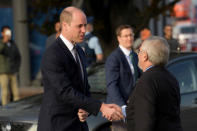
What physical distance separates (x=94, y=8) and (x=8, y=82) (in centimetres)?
451

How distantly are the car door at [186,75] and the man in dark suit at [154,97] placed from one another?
2.80 m

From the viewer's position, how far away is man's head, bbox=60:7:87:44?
13.5 feet

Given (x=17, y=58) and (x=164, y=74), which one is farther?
(x=17, y=58)

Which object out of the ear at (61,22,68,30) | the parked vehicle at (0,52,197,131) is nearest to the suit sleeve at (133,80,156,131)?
the ear at (61,22,68,30)

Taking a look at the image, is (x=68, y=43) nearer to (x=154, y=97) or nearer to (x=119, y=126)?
(x=154, y=97)

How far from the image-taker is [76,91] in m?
4.02

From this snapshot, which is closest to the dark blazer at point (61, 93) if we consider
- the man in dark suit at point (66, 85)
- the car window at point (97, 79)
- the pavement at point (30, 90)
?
the man in dark suit at point (66, 85)

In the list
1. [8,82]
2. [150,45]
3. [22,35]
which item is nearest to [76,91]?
[150,45]

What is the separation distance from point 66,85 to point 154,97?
0.67m

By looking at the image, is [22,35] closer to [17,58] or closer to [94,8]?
[94,8]

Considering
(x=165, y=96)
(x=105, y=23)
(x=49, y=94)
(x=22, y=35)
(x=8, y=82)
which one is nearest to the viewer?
(x=165, y=96)

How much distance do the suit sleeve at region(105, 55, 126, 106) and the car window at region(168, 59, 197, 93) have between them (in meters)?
1.22

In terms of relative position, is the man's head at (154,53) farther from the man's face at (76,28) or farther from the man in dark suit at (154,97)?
the man's face at (76,28)

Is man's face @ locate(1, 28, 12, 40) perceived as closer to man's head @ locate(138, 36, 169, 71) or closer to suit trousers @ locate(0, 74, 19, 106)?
suit trousers @ locate(0, 74, 19, 106)
